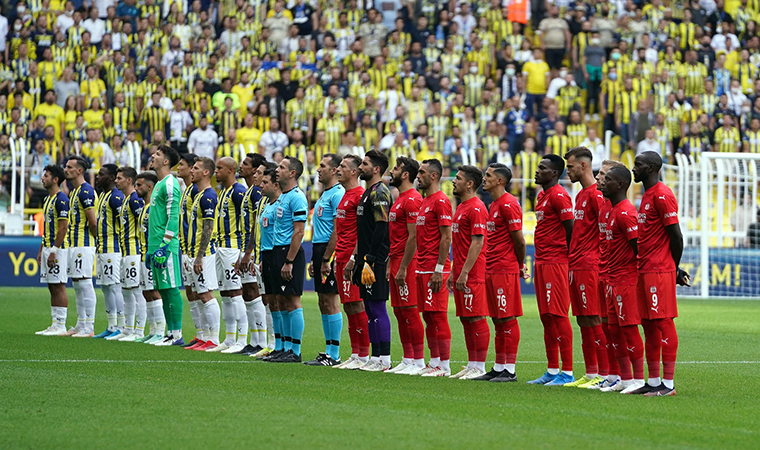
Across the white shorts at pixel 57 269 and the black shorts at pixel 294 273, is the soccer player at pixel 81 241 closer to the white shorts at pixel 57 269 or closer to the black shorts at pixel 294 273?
the white shorts at pixel 57 269

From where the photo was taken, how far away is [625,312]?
981 cm

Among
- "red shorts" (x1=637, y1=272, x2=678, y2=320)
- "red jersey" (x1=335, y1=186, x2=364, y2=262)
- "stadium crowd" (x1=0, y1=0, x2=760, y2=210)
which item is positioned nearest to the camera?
"red shorts" (x1=637, y1=272, x2=678, y2=320)

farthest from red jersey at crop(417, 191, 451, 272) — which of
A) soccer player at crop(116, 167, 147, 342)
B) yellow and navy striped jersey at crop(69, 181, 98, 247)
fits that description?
yellow and navy striped jersey at crop(69, 181, 98, 247)

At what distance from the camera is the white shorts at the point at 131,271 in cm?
1502

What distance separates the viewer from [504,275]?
11.0m

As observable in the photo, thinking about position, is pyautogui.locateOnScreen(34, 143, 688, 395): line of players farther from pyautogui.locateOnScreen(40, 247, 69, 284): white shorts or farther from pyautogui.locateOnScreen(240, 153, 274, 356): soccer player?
pyautogui.locateOnScreen(40, 247, 69, 284): white shorts

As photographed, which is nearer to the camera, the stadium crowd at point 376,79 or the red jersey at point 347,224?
the red jersey at point 347,224

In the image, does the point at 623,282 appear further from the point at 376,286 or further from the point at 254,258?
the point at 254,258

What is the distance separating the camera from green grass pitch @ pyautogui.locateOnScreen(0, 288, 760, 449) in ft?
24.5

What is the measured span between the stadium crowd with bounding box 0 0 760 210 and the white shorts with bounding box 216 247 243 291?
10.2m

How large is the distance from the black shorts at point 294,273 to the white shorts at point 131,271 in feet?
9.74

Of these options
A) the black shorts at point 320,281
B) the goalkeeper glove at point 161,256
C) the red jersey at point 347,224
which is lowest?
the black shorts at point 320,281

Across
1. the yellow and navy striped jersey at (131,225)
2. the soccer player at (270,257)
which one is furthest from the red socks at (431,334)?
the yellow and navy striped jersey at (131,225)

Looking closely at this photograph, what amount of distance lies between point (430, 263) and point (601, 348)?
6.19 feet
